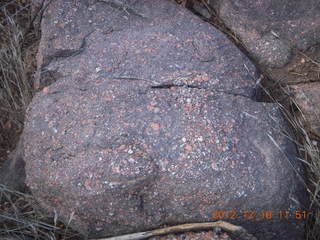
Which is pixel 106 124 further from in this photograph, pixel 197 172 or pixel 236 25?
pixel 236 25

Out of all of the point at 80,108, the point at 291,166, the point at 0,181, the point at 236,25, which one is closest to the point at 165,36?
the point at 236,25

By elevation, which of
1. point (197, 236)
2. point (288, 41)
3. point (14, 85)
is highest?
point (288, 41)

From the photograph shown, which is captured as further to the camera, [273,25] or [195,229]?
[273,25]

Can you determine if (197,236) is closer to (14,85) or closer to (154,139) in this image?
(154,139)

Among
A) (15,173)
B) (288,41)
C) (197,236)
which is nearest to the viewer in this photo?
(197,236)

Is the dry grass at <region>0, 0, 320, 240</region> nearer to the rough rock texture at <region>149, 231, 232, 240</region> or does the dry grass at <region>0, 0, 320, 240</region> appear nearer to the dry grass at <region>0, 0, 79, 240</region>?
the dry grass at <region>0, 0, 79, 240</region>
